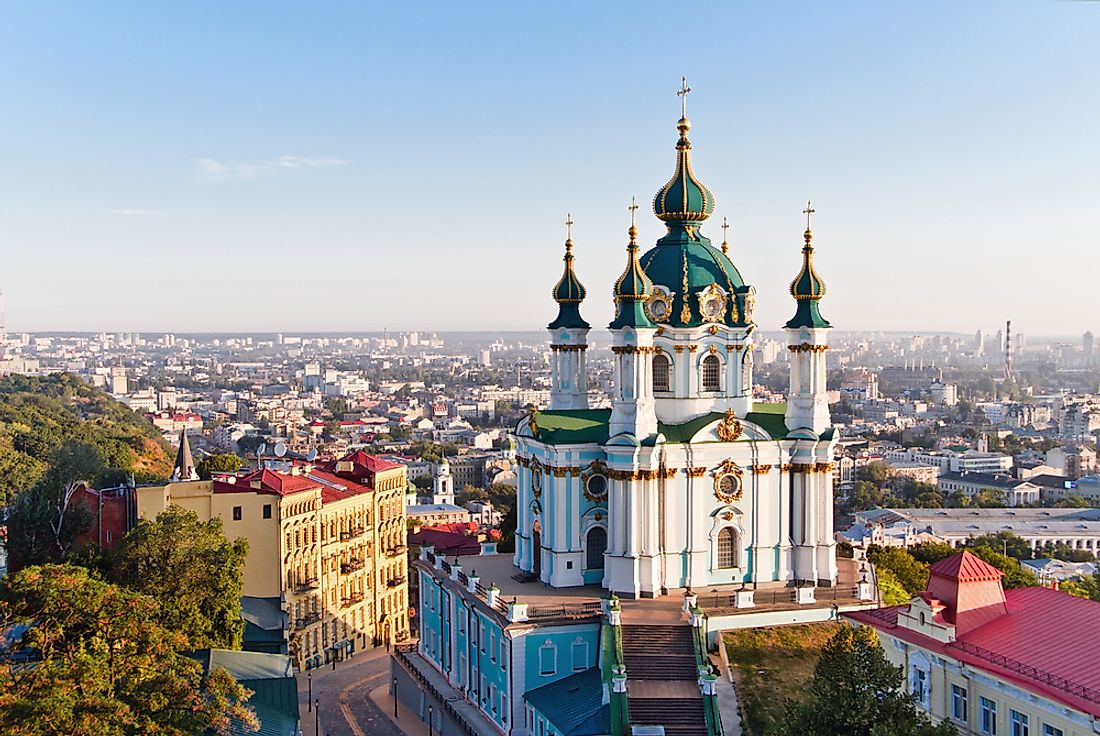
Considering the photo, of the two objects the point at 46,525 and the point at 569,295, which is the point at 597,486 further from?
the point at 46,525

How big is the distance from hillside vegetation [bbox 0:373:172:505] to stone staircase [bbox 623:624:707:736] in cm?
3102

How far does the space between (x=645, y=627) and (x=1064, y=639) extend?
8767 millimetres

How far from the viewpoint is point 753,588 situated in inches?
1062

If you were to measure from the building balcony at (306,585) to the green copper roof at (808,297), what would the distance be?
17902 millimetres

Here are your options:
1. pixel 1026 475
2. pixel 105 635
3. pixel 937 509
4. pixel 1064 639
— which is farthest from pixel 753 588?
pixel 1026 475

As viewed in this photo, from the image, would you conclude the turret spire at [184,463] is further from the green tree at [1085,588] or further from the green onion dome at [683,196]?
the green tree at [1085,588]

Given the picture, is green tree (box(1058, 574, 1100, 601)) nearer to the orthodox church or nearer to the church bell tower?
the orthodox church

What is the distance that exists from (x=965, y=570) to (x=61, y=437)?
64.1m

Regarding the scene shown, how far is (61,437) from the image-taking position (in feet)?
232

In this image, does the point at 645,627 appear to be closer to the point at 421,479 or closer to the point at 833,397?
the point at 421,479

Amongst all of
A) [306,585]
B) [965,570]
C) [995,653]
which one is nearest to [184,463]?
[306,585]

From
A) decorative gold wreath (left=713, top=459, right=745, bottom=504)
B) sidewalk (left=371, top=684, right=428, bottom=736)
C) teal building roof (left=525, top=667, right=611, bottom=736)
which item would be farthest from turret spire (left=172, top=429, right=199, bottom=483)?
decorative gold wreath (left=713, top=459, right=745, bottom=504)

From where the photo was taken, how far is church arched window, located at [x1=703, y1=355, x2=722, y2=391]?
2800 centimetres

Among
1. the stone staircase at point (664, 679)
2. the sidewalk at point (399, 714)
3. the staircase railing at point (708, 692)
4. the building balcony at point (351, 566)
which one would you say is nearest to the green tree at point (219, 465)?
the building balcony at point (351, 566)
